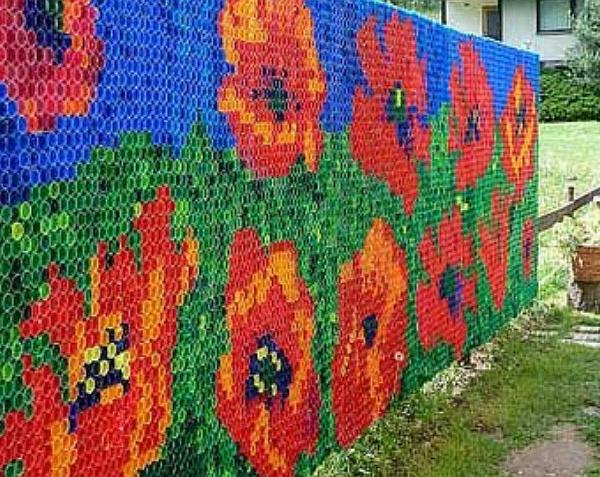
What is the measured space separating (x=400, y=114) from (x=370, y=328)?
1172 mm

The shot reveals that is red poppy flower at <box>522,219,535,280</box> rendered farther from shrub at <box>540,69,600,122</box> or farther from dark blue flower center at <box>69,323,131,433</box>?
shrub at <box>540,69,600,122</box>

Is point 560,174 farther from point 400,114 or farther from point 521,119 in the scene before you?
point 400,114

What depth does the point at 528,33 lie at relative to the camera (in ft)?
124

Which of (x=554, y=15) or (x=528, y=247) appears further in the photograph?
(x=554, y=15)

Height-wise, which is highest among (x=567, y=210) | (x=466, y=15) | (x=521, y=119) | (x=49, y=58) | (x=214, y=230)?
(x=466, y=15)

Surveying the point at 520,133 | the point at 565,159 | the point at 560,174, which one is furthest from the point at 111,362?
the point at 565,159

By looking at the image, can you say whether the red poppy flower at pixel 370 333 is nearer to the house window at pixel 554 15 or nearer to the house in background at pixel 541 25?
the house in background at pixel 541 25

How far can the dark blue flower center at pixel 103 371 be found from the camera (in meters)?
2.96

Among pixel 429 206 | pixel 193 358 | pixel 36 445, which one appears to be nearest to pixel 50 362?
pixel 36 445

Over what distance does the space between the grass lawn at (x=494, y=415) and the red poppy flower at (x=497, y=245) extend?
49 cm

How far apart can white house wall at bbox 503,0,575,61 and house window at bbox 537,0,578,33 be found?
0.19 m

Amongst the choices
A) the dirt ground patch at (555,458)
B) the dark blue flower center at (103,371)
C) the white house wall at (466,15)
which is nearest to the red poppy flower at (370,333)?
the dirt ground patch at (555,458)

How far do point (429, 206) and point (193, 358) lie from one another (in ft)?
9.40

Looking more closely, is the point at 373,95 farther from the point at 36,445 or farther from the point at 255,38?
the point at 36,445
